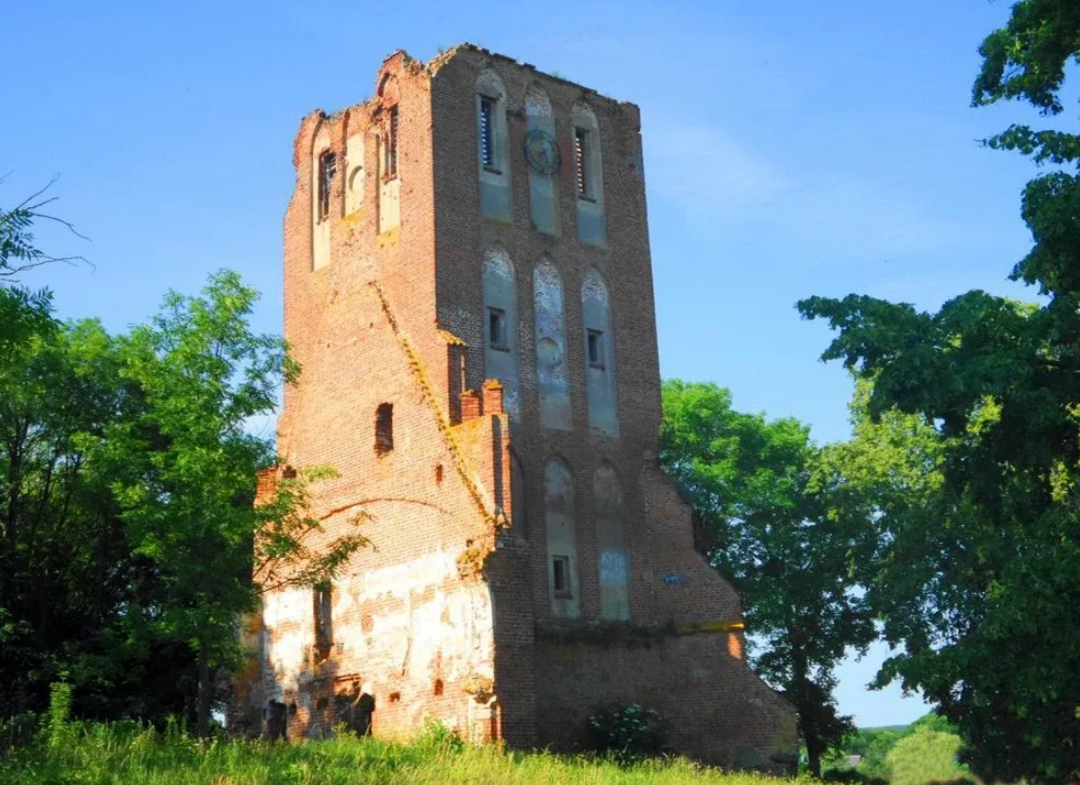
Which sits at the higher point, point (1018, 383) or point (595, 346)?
point (595, 346)

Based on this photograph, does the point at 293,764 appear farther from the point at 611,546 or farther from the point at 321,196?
the point at 321,196

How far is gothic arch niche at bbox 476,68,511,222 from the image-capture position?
84.4ft

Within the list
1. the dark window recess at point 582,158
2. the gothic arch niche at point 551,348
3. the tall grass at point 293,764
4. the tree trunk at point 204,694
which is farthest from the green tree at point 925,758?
the tree trunk at point 204,694

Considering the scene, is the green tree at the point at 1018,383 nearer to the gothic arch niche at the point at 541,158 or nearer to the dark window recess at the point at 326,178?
the gothic arch niche at the point at 541,158

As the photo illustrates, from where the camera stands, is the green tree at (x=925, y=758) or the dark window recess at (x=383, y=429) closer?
the dark window recess at (x=383, y=429)

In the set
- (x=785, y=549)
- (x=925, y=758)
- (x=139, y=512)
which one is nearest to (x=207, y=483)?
(x=139, y=512)

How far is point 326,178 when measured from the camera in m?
28.1

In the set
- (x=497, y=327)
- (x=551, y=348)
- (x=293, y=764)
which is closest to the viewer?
(x=293, y=764)

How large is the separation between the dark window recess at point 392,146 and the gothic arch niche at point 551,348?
126 inches

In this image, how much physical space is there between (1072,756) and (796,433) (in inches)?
477

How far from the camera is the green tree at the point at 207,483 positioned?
68.3 ft

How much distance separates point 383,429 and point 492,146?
555cm

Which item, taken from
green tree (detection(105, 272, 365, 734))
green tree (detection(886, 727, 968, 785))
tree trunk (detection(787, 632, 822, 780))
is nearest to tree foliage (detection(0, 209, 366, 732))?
green tree (detection(105, 272, 365, 734))

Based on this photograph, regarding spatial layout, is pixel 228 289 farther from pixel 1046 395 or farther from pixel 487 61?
pixel 1046 395
